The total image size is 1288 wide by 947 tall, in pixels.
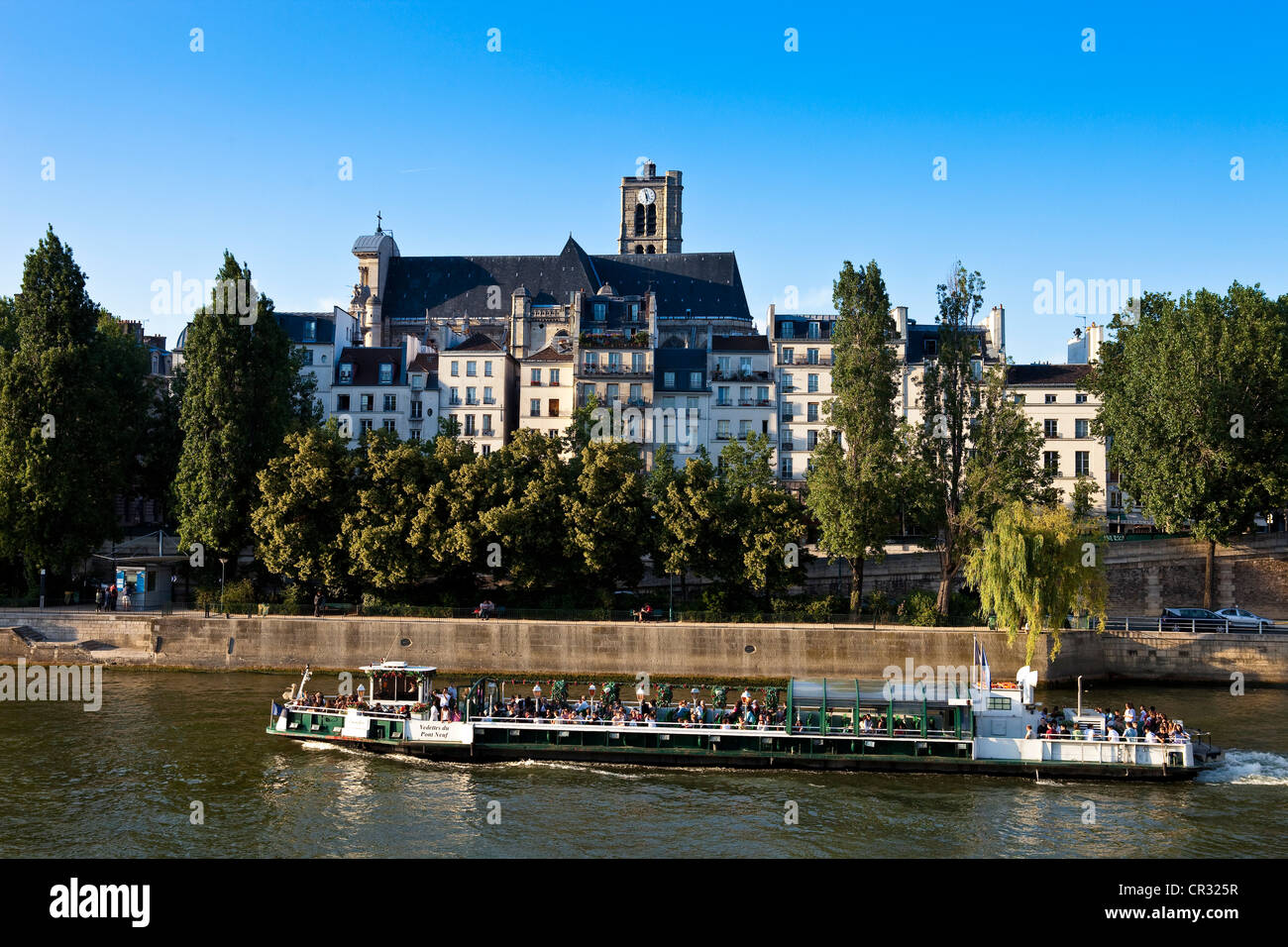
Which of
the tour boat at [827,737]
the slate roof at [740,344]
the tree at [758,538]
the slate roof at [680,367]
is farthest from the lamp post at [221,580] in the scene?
the slate roof at [740,344]

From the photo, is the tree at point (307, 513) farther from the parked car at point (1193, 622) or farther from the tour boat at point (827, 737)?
the parked car at point (1193, 622)

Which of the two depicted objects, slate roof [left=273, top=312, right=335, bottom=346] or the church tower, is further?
the church tower

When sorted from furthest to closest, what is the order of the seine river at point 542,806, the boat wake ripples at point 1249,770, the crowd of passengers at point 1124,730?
the crowd of passengers at point 1124,730 → the boat wake ripples at point 1249,770 → the seine river at point 542,806

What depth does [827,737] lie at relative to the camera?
35.7 metres

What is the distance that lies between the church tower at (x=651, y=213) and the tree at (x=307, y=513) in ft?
315

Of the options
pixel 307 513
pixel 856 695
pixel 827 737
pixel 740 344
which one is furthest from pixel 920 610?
pixel 740 344

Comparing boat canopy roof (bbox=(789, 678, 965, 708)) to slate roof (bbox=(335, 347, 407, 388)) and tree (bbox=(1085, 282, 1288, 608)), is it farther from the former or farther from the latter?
slate roof (bbox=(335, 347, 407, 388))

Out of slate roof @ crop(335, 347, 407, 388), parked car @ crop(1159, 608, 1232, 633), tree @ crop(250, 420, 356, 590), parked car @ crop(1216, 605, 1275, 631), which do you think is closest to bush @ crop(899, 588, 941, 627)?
parked car @ crop(1159, 608, 1232, 633)

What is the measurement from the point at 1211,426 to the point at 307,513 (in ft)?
167

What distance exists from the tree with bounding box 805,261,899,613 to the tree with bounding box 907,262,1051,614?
1.81 metres

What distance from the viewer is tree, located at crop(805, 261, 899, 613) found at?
53.0m

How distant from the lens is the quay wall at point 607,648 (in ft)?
165

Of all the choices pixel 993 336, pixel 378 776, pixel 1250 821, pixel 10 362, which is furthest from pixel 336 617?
pixel 993 336

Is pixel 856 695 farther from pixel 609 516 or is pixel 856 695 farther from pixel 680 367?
pixel 680 367
